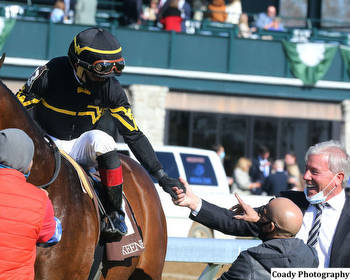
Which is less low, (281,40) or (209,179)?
(281,40)

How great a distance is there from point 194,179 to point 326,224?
285 inches

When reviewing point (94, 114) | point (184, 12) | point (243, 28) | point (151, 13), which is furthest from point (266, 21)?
point (94, 114)

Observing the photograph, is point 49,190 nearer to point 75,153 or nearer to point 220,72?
point 75,153

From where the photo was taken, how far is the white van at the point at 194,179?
34.3ft

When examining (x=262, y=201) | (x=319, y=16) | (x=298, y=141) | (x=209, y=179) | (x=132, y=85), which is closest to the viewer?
(x=262, y=201)

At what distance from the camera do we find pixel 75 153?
483 centimetres

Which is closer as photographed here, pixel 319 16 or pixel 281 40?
pixel 281 40

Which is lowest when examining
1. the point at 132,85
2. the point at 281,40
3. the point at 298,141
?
the point at 298,141

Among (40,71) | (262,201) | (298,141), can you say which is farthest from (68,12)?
(40,71)

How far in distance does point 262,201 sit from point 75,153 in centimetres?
609

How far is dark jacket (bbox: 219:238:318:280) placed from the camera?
3.59 m

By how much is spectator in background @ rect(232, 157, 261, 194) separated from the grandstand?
4.30 m

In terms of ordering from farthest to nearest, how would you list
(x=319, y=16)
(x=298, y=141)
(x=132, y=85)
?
(x=319, y=16) < (x=298, y=141) < (x=132, y=85)

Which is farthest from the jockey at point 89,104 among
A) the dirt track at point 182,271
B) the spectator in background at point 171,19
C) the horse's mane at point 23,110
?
the spectator in background at point 171,19
